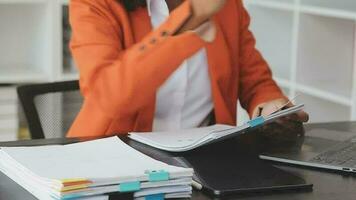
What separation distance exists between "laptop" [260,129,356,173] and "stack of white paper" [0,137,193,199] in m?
0.32

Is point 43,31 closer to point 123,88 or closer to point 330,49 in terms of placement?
point 330,49

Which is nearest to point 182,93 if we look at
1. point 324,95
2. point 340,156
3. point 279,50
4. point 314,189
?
point 340,156

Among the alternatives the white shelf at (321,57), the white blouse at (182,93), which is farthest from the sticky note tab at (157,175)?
the white shelf at (321,57)

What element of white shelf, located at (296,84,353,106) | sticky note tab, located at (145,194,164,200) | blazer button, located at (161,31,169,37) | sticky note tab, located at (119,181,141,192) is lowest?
sticky note tab, located at (145,194,164,200)

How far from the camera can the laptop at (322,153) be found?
54.6 inches

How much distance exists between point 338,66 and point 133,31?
1.34 m

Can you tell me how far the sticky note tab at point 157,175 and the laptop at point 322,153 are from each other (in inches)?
13.9

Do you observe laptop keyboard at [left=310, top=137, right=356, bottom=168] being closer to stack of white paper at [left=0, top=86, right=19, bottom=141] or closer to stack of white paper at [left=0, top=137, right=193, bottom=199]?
stack of white paper at [left=0, top=137, right=193, bottom=199]

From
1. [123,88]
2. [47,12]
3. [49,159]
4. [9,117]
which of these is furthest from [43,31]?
[49,159]

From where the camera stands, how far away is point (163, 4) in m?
1.84

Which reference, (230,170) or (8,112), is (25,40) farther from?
(230,170)

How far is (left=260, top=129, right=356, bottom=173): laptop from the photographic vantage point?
1387mm

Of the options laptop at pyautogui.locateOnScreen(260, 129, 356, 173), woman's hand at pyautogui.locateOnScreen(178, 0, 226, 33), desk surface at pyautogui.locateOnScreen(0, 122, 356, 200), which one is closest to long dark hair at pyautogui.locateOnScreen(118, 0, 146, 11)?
woman's hand at pyautogui.locateOnScreen(178, 0, 226, 33)

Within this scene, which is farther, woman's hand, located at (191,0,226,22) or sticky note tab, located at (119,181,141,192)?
woman's hand, located at (191,0,226,22)
